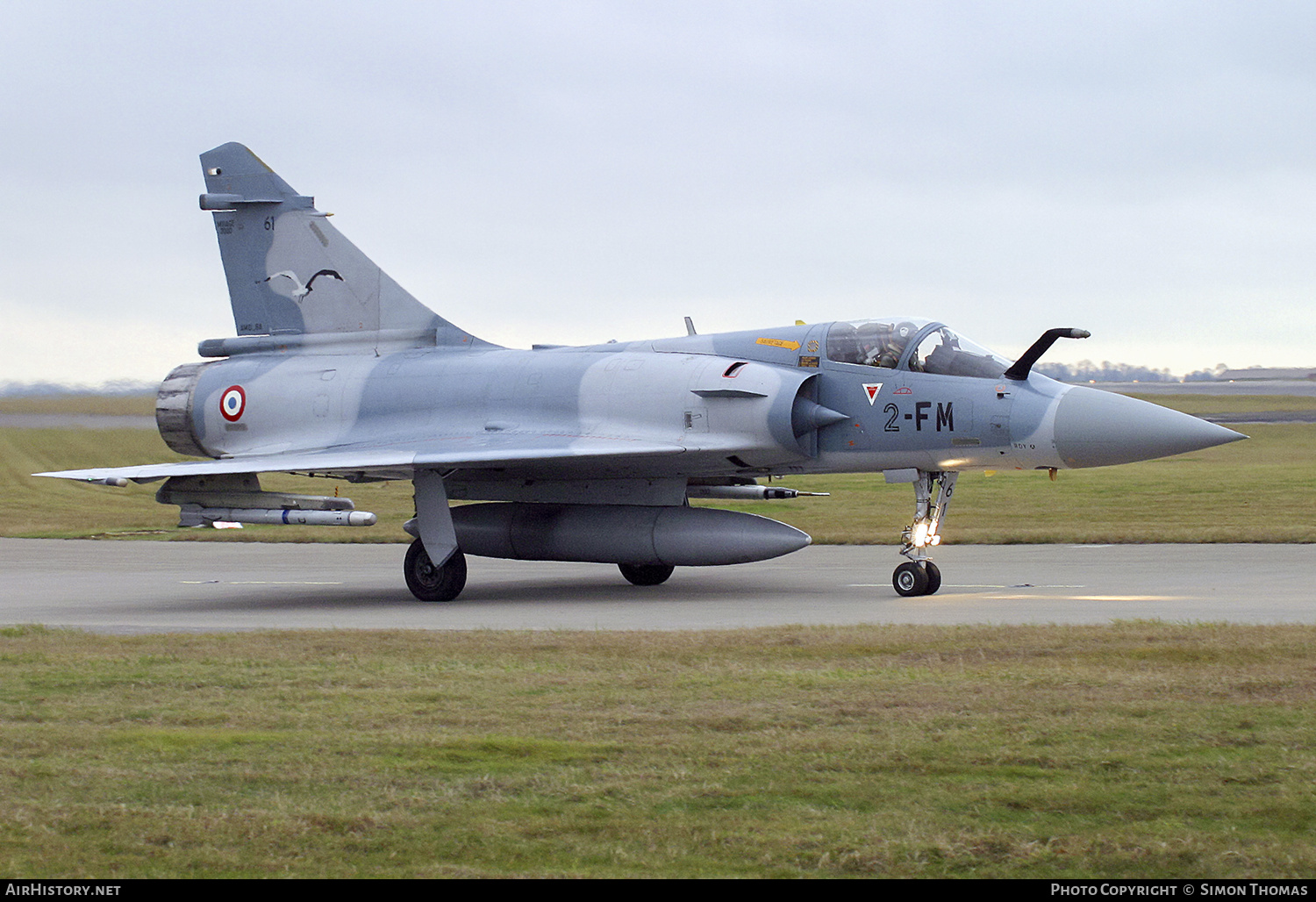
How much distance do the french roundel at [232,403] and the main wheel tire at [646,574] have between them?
5.17m

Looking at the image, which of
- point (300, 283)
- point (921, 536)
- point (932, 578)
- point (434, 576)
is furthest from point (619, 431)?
point (300, 283)

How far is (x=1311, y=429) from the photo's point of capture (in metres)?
45.6

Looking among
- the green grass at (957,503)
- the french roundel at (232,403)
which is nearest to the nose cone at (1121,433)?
the green grass at (957,503)

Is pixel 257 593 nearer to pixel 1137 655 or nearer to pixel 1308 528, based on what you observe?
pixel 1137 655

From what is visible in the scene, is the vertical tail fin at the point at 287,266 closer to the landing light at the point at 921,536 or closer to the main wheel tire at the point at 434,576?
the main wheel tire at the point at 434,576

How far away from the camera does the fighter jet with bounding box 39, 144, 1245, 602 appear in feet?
44.8

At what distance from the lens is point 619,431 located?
14797 mm

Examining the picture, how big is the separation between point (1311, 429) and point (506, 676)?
143ft

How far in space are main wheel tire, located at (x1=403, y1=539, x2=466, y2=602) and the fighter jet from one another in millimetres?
21

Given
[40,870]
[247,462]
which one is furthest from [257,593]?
[40,870]

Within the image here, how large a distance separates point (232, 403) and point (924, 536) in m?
8.70

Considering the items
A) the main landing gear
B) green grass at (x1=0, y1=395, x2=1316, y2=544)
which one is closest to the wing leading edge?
the main landing gear

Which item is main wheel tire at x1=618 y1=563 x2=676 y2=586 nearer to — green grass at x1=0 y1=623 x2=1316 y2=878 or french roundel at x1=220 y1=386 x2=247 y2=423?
french roundel at x1=220 y1=386 x2=247 y2=423

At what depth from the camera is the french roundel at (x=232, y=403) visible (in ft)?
56.3
